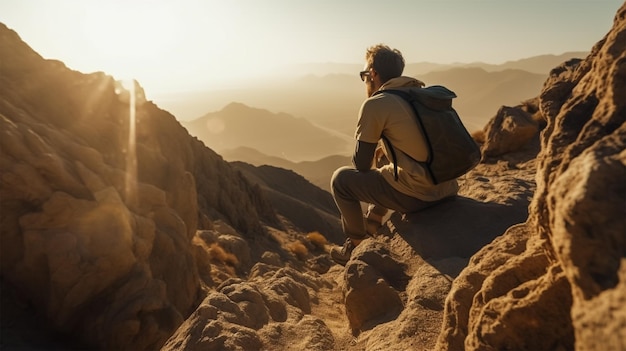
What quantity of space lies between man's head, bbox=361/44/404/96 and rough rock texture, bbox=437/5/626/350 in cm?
167

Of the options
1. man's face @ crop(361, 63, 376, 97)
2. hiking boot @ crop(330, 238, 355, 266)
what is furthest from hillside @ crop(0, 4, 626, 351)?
man's face @ crop(361, 63, 376, 97)

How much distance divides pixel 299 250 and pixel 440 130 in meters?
14.6

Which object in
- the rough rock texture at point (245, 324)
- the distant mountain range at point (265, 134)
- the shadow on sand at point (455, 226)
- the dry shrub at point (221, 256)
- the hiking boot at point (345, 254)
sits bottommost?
the distant mountain range at point (265, 134)

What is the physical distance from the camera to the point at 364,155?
402 centimetres

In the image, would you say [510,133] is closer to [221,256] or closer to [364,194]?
[364,194]

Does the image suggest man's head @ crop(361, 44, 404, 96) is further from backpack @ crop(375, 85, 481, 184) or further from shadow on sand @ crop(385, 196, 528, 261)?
shadow on sand @ crop(385, 196, 528, 261)

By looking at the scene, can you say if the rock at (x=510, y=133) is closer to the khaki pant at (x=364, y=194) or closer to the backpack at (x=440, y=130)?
the khaki pant at (x=364, y=194)

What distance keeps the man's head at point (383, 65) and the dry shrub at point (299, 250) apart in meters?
13.8

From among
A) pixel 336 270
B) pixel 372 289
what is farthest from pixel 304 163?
pixel 372 289

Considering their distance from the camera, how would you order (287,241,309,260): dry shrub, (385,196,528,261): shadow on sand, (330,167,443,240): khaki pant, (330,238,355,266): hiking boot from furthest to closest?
(287,241,309,260): dry shrub → (330,238,355,266): hiking boot → (330,167,443,240): khaki pant → (385,196,528,261): shadow on sand

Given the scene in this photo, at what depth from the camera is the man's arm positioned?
3.94 m

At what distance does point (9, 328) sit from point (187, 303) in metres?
2.78

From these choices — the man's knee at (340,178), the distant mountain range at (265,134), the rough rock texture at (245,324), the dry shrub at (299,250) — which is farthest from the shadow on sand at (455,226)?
the distant mountain range at (265,134)

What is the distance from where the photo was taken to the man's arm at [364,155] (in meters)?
3.94
